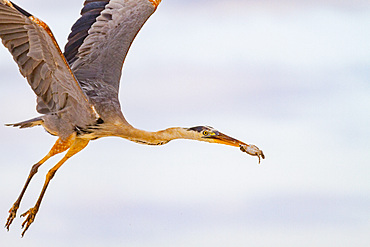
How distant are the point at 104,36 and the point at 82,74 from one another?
1005 mm

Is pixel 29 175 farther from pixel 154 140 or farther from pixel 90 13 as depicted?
pixel 90 13

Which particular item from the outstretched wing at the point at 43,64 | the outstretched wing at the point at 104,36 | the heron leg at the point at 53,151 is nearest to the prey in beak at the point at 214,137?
the outstretched wing at the point at 43,64

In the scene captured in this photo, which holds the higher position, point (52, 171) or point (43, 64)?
point (43, 64)

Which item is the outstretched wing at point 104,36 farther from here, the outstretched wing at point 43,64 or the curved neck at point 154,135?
the curved neck at point 154,135

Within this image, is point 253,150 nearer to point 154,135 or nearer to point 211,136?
point 211,136

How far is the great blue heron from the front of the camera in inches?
472

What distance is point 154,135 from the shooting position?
521 inches

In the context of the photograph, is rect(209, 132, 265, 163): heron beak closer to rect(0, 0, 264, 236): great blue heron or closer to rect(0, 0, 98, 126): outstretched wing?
rect(0, 0, 264, 236): great blue heron

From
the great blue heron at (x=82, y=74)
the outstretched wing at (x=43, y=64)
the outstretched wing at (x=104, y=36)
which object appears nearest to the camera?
the outstretched wing at (x=43, y=64)

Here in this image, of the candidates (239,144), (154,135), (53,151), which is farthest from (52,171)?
(239,144)

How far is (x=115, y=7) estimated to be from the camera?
1546 centimetres

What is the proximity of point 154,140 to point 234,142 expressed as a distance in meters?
1.34

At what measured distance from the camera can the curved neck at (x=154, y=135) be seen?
1300 centimetres

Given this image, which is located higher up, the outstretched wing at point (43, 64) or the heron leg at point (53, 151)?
the outstretched wing at point (43, 64)
